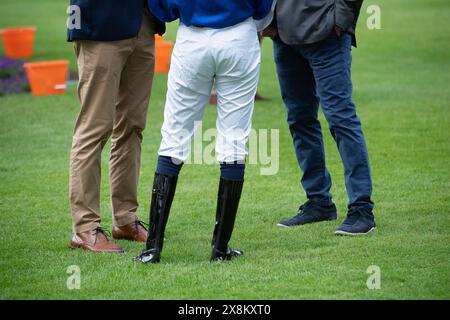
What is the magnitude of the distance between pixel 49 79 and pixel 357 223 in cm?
741

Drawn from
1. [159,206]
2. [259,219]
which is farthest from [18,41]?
[159,206]

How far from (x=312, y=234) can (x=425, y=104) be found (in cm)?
543

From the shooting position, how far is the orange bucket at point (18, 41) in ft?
53.7

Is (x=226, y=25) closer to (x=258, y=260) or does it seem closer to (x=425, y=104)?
(x=258, y=260)

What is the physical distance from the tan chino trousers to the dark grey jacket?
91 cm

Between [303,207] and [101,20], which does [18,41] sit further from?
[101,20]

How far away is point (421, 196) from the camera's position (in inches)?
288

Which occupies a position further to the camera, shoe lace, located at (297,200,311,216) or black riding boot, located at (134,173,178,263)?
shoe lace, located at (297,200,311,216)

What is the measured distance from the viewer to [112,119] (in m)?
5.96

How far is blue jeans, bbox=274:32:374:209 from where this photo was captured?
6.29 metres

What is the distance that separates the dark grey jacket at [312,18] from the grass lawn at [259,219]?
129 centimetres

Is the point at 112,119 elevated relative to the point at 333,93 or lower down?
lower down

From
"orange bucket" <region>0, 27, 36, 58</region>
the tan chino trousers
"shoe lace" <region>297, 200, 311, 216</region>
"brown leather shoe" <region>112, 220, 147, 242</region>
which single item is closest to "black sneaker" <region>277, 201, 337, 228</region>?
"shoe lace" <region>297, 200, 311, 216</region>

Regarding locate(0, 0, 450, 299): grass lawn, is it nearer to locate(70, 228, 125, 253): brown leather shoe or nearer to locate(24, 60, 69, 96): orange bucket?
locate(70, 228, 125, 253): brown leather shoe
